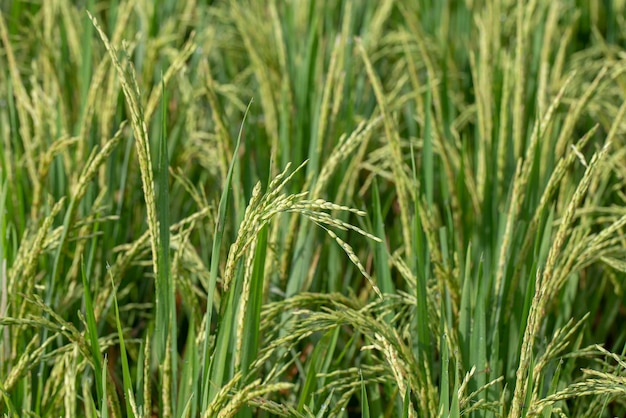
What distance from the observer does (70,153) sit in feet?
5.66

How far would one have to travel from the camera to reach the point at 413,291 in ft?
4.45

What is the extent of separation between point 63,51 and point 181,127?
13.8 inches

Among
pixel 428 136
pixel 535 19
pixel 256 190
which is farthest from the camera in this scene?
pixel 535 19

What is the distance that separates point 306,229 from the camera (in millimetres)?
1524

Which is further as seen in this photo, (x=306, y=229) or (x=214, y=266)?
(x=306, y=229)

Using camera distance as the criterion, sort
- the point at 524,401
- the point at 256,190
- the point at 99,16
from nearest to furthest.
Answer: the point at 256,190 < the point at 524,401 < the point at 99,16

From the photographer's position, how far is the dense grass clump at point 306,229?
1.14 meters

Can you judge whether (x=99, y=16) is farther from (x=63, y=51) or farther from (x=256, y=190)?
(x=256, y=190)

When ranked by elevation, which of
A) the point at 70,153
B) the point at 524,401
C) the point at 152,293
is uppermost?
the point at 70,153

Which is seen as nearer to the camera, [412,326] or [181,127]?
[412,326]

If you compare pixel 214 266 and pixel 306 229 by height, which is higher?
pixel 214 266

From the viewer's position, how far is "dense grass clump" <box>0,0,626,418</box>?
1.14 m

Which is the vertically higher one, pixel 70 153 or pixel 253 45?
pixel 253 45

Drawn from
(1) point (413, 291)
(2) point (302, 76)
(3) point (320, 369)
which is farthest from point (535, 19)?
(3) point (320, 369)
